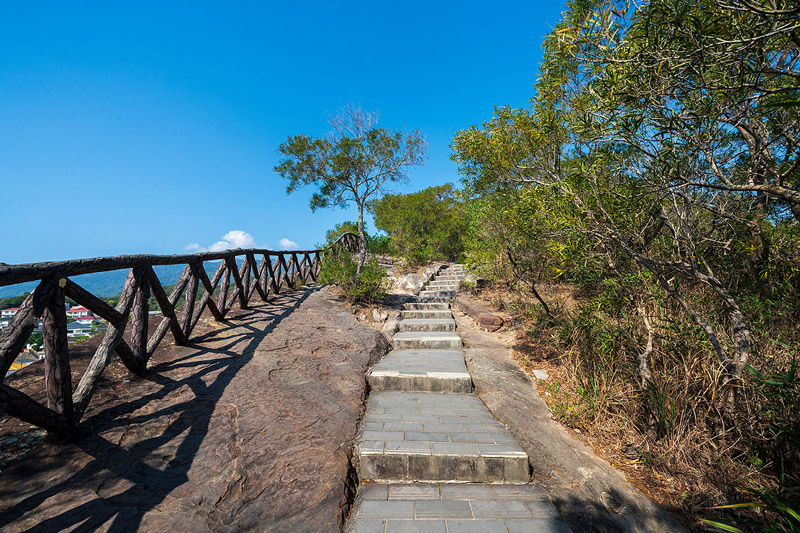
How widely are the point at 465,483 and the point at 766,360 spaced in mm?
2964

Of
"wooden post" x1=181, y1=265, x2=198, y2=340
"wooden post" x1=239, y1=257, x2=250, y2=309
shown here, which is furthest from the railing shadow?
"wooden post" x1=239, y1=257, x2=250, y2=309

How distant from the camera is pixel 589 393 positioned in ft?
11.5

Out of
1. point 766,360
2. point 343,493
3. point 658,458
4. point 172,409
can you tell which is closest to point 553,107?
point 766,360

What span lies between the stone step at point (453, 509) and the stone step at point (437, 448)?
75 millimetres

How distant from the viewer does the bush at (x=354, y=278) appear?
718 centimetres

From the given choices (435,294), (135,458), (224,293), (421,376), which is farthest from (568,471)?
(435,294)

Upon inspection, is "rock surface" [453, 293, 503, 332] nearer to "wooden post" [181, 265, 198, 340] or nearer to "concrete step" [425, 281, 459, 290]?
"concrete step" [425, 281, 459, 290]

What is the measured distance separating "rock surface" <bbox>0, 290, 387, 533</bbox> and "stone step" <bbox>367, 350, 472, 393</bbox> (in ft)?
1.13

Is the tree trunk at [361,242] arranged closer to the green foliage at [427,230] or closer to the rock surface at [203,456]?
the rock surface at [203,456]

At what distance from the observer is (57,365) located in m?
Answer: 2.12

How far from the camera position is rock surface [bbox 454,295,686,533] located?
7.05 ft

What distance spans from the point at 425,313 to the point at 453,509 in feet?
16.9

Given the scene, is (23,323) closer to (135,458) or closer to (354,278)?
(135,458)

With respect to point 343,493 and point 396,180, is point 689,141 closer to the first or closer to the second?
point 343,493
